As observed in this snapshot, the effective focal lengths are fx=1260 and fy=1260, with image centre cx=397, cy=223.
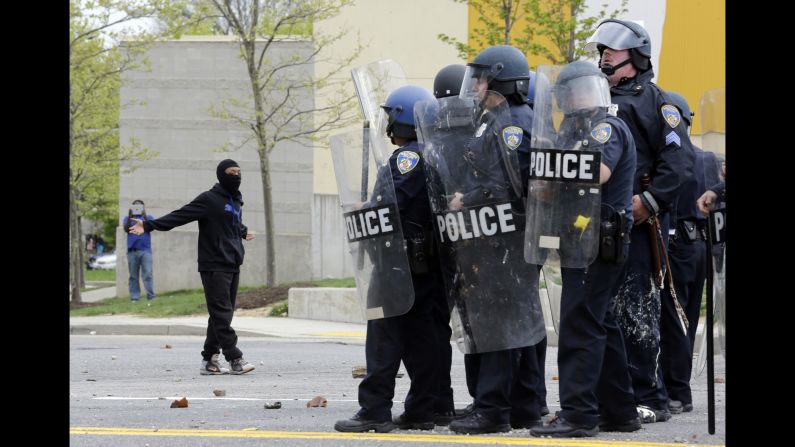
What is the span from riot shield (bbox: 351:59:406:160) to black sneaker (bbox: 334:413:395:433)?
1.40 metres

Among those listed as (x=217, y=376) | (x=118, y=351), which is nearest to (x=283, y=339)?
(x=118, y=351)

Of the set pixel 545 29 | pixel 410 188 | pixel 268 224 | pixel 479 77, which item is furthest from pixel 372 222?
pixel 268 224

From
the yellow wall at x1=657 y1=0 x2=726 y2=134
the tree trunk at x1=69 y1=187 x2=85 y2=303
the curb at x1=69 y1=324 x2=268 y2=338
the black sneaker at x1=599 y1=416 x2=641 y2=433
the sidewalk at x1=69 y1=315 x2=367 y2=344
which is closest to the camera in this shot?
the black sneaker at x1=599 y1=416 x2=641 y2=433

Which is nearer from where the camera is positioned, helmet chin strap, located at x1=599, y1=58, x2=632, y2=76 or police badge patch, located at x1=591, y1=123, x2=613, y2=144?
police badge patch, located at x1=591, y1=123, x2=613, y2=144

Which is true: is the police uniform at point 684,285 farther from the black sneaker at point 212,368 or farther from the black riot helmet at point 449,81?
the black sneaker at point 212,368

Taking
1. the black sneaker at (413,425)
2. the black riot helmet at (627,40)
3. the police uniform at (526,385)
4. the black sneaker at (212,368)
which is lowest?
the black sneaker at (212,368)

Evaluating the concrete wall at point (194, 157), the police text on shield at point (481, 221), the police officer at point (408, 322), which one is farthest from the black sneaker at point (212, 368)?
the concrete wall at point (194, 157)

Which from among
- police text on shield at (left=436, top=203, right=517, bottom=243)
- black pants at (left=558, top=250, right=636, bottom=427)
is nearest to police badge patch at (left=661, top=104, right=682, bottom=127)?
black pants at (left=558, top=250, right=636, bottom=427)

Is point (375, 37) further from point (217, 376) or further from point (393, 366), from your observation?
point (393, 366)

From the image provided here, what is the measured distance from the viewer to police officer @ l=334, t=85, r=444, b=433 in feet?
21.5

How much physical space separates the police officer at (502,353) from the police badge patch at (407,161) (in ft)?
1.26

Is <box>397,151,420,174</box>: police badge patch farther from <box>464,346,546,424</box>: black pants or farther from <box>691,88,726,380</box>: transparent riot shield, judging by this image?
<box>691,88,726,380</box>: transparent riot shield

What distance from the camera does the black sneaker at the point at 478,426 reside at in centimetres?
627
